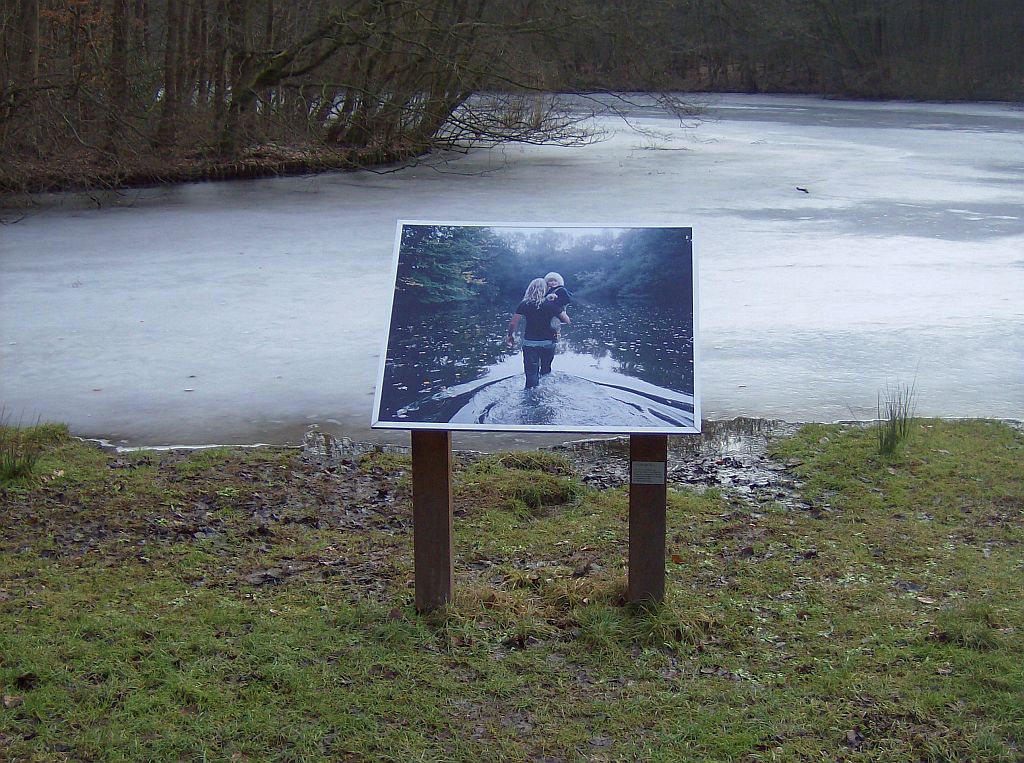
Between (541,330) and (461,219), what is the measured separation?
595 cm

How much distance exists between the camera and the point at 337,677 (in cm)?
323

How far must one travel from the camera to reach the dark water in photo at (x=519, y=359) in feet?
11.0

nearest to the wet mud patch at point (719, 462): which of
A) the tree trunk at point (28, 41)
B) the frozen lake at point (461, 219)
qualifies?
the frozen lake at point (461, 219)

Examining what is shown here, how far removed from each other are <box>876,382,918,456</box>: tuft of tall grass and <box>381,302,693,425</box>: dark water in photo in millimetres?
2230

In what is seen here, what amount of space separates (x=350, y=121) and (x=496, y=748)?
14.6 m

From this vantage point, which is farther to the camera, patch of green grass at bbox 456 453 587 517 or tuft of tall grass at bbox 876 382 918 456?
tuft of tall grass at bbox 876 382 918 456

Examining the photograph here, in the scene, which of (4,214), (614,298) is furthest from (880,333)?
(4,214)

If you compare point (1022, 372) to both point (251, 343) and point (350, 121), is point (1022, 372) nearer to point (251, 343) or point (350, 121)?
point (251, 343)

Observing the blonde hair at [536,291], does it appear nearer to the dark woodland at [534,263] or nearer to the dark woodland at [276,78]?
the dark woodland at [534,263]

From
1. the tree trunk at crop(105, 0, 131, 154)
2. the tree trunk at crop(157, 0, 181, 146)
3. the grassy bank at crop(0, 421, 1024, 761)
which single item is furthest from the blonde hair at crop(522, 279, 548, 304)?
the tree trunk at crop(157, 0, 181, 146)

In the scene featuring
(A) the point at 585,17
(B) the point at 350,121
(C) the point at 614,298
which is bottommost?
(C) the point at 614,298

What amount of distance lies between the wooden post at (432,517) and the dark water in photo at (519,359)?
0.47 ft

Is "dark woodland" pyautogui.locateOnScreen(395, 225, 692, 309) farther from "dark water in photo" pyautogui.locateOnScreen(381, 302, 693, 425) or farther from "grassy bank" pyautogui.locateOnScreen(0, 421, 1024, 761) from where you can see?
"grassy bank" pyautogui.locateOnScreen(0, 421, 1024, 761)

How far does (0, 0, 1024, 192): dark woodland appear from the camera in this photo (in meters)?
12.9
